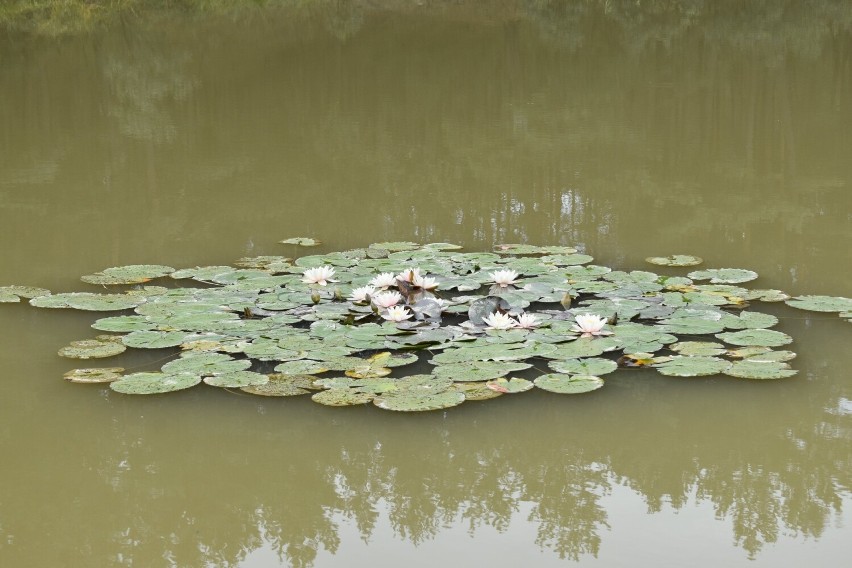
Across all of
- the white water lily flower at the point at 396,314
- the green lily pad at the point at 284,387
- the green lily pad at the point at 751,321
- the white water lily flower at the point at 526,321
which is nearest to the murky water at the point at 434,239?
the green lily pad at the point at 284,387

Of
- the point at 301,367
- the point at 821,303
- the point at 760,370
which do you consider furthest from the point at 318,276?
the point at 821,303

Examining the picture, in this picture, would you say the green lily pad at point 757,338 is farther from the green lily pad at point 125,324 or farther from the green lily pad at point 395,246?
the green lily pad at point 125,324

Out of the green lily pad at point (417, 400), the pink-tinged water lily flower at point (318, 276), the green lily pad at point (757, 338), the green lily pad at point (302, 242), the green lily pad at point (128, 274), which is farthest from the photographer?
the green lily pad at point (302, 242)

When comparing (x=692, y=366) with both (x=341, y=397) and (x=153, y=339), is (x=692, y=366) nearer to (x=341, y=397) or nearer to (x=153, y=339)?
(x=341, y=397)

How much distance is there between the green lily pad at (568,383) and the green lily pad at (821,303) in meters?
1.34

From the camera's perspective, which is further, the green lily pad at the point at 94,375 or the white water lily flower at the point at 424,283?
the white water lily flower at the point at 424,283

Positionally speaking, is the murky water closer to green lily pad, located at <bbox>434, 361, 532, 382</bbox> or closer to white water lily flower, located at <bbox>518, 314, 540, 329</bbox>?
green lily pad, located at <bbox>434, 361, 532, 382</bbox>

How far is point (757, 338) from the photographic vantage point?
4.43 meters

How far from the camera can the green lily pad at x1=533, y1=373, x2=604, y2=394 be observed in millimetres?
3926

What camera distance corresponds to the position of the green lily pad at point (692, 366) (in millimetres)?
4074

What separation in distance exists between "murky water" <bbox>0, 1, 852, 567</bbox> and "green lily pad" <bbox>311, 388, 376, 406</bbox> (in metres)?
0.06

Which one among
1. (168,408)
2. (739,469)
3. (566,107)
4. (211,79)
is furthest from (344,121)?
(739,469)

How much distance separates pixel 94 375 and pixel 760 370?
8.56 feet

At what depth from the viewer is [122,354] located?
4520mm
